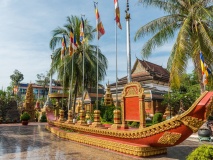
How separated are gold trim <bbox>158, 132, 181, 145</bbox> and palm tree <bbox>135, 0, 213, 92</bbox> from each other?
4999mm

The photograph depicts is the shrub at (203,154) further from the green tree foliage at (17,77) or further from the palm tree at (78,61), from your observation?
the green tree foliage at (17,77)

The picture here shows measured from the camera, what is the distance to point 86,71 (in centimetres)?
2103

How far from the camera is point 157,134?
7.12 metres

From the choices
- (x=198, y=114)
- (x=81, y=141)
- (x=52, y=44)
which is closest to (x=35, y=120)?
(x=52, y=44)

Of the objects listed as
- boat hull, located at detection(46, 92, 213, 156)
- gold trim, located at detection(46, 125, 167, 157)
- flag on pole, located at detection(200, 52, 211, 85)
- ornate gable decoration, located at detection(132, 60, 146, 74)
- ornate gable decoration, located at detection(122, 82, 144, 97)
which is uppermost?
ornate gable decoration, located at detection(132, 60, 146, 74)

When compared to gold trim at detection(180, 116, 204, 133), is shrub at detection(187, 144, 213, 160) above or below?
below

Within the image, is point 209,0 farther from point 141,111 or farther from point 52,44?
point 52,44

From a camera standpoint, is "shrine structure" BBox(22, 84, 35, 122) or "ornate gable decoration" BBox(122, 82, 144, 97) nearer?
"ornate gable decoration" BBox(122, 82, 144, 97)

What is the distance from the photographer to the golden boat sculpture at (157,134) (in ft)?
20.2

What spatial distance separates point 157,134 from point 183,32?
22.9ft

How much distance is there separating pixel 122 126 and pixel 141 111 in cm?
154

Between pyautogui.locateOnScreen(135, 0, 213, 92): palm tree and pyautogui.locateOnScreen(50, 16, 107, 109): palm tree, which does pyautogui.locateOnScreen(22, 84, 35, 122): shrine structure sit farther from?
pyautogui.locateOnScreen(135, 0, 213, 92): palm tree

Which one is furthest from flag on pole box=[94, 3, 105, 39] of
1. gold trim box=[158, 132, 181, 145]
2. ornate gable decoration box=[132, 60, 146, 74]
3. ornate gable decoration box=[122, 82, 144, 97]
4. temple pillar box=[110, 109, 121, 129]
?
ornate gable decoration box=[132, 60, 146, 74]

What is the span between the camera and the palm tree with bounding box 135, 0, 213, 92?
11461 mm
